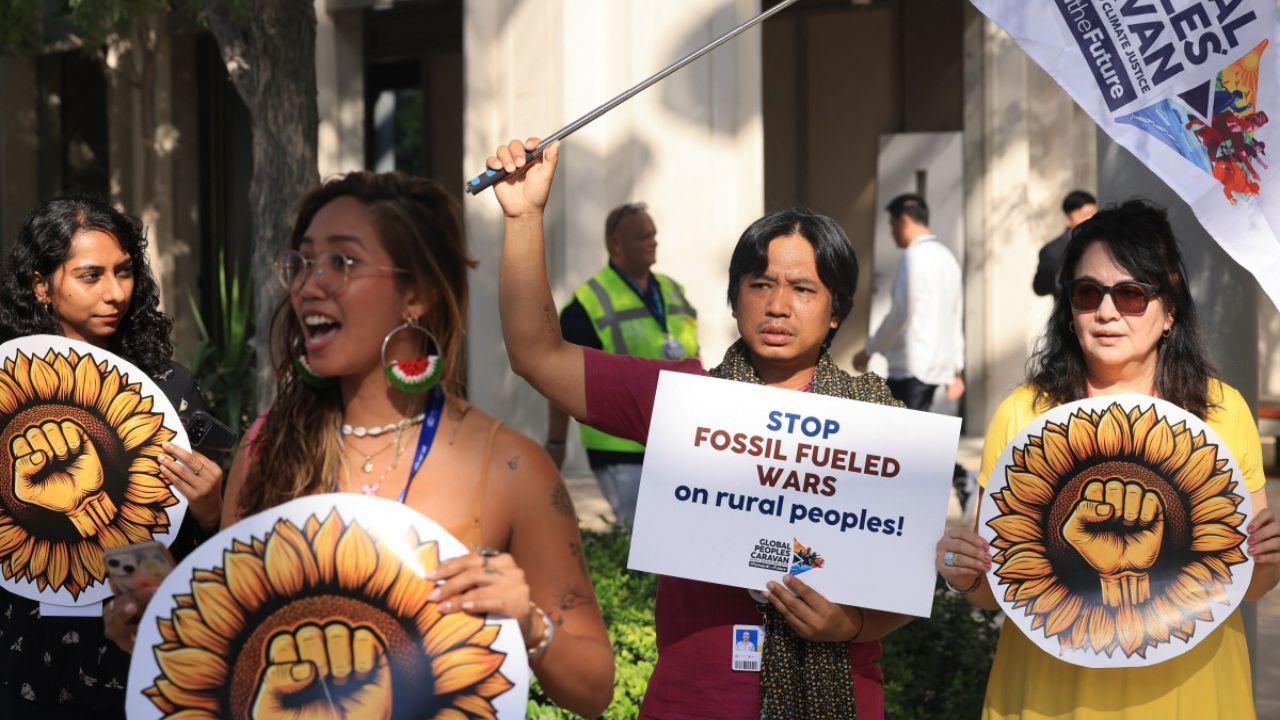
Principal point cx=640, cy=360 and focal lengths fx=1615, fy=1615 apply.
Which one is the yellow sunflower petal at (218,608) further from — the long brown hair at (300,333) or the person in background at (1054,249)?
the person in background at (1054,249)

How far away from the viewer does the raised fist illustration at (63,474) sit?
12.1ft

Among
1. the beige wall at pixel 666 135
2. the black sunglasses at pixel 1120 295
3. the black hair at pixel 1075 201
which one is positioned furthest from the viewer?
the beige wall at pixel 666 135

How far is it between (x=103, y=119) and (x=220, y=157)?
209 centimetres

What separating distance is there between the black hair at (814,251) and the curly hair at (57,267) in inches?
62.4

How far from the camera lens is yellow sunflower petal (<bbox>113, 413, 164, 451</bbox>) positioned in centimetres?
370

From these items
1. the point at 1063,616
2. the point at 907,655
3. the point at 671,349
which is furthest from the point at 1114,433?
the point at 671,349

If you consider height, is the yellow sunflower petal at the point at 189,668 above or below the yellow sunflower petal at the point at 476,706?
above

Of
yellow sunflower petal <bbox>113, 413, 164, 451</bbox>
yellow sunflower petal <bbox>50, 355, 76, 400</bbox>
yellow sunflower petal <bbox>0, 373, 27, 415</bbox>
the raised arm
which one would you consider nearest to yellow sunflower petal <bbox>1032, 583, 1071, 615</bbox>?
the raised arm

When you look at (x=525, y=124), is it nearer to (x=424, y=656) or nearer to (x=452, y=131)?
(x=452, y=131)

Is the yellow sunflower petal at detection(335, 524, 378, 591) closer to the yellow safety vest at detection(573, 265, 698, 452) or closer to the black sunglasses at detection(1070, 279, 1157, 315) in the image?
the black sunglasses at detection(1070, 279, 1157, 315)

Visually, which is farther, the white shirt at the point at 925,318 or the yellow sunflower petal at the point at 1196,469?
the white shirt at the point at 925,318

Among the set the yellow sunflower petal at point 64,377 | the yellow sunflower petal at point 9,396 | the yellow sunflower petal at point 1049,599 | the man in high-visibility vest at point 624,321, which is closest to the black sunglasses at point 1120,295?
the yellow sunflower petal at point 1049,599

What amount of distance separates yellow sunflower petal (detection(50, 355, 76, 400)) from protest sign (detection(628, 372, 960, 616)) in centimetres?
139

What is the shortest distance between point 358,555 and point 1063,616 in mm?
1622
